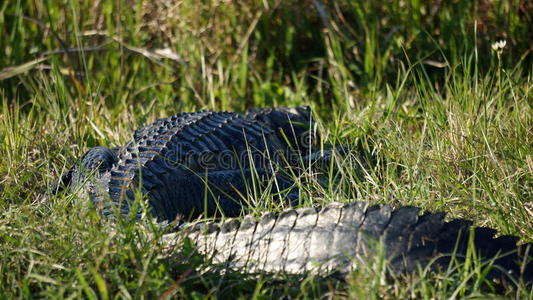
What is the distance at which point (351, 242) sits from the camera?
2111 mm

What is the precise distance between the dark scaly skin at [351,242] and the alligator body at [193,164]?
0.43 m

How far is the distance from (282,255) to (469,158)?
3.33 ft

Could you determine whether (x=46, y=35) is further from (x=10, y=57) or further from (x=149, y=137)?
(x=149, y=137)

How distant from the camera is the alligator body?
2.93 meters

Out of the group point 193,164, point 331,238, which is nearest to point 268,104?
point 193,164

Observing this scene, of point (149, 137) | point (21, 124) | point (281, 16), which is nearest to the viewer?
point (149, 137)

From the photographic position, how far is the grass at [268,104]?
82.7 inches

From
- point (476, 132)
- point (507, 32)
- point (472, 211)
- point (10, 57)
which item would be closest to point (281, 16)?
point (507, 32)

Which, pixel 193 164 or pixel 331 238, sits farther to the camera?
pixel 193 164

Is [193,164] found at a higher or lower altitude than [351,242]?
lower

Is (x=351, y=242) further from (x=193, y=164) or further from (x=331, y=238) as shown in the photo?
(x=193, y=164)

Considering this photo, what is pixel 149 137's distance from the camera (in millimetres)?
3438

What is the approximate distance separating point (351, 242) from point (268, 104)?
2.92 m

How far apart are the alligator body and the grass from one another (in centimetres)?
21
